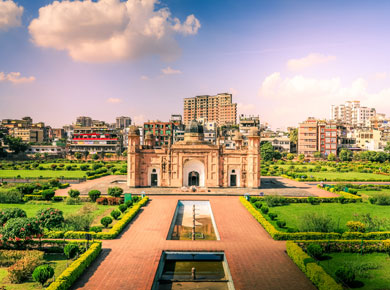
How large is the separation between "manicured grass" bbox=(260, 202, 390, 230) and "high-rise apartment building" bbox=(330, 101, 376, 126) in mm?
144352

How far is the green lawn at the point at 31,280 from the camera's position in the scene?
591 inches

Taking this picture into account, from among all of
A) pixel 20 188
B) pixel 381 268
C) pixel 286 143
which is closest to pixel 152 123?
pixel 286 143

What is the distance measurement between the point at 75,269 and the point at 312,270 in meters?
11.4

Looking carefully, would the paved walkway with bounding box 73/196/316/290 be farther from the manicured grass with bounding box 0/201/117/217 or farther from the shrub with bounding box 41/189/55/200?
the shrub with bounding box 41/189/55/200

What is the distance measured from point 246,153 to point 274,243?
2236cm

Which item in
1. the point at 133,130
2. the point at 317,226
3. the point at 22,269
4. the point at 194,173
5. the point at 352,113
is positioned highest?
the point at 352,113

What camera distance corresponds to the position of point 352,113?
172875mm

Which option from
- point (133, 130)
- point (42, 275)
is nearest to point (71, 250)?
point (42, 275)

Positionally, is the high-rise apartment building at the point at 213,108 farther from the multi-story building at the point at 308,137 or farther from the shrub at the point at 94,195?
the shrub at the point at 94,195

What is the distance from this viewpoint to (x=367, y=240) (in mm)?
20891

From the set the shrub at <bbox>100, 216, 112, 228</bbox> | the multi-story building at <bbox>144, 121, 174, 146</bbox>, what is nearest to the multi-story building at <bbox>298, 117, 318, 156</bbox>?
the multi-story building at <bbox>144, 121, 174, 146</bbox>

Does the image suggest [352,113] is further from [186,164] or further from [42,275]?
[42,275]

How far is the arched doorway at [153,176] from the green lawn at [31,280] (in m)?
24.6

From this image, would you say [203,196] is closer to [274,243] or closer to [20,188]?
[274,243]
